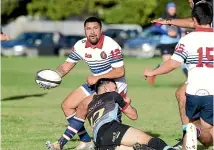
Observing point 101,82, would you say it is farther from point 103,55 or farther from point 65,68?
point 65,68

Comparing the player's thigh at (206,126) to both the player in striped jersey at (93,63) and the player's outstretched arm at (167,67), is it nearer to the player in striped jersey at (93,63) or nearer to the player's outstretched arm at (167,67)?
the player's outstretched arm at (167,67)

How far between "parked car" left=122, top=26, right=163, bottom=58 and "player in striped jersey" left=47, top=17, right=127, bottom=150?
34130 millimetres

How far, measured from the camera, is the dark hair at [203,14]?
884 cm

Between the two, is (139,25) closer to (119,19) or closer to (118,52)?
(119,19)

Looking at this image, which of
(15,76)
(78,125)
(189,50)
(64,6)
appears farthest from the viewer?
(64,6)

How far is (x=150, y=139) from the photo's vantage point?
9039 mm

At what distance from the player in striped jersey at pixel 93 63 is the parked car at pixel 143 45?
112ft

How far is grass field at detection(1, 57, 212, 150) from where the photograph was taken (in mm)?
11609

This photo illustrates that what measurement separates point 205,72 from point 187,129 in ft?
2.37

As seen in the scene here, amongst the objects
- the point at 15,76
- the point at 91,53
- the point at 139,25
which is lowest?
the point at 139,25

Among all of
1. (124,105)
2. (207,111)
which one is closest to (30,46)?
(124,105)

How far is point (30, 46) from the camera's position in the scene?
4866 centimetres

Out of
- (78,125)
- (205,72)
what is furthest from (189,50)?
(78,125)

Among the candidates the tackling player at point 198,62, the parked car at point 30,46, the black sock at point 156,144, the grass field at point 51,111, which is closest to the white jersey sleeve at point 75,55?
the grass field at point 51,111
